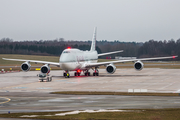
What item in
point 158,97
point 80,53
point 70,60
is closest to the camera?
point 158,97

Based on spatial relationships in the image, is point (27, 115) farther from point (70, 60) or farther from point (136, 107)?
point (70, 60)

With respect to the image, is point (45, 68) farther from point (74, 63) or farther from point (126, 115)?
point (126, 115)

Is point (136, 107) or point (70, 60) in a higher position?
point (70, 60)

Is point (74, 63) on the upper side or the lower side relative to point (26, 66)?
upper

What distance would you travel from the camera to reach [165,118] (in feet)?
62.4

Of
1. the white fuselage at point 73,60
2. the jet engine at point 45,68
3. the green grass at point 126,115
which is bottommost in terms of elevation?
the green grass at point 126,115

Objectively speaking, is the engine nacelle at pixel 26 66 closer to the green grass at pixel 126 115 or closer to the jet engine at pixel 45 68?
the jet engine at pixel 45 68

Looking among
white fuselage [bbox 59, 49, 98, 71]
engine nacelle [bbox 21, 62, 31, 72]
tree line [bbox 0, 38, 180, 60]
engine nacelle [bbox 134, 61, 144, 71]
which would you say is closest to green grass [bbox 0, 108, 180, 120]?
white fuselage [bbox 59, 49, 98, 71]

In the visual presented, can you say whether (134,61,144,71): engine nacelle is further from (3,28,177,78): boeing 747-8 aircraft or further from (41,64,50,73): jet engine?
(41,64,50,73): jet engine

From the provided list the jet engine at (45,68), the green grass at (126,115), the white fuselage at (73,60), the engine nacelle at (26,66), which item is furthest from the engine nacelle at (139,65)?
the green grass at (126,115)

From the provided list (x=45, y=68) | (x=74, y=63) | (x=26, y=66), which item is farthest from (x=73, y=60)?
(x=26, y=66)

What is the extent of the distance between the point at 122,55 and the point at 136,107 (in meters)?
140

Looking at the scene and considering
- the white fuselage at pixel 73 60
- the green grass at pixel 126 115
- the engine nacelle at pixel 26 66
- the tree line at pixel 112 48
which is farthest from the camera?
the tree line at pixel 112 48

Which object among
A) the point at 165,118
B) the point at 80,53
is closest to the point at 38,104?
the point at 165,118
